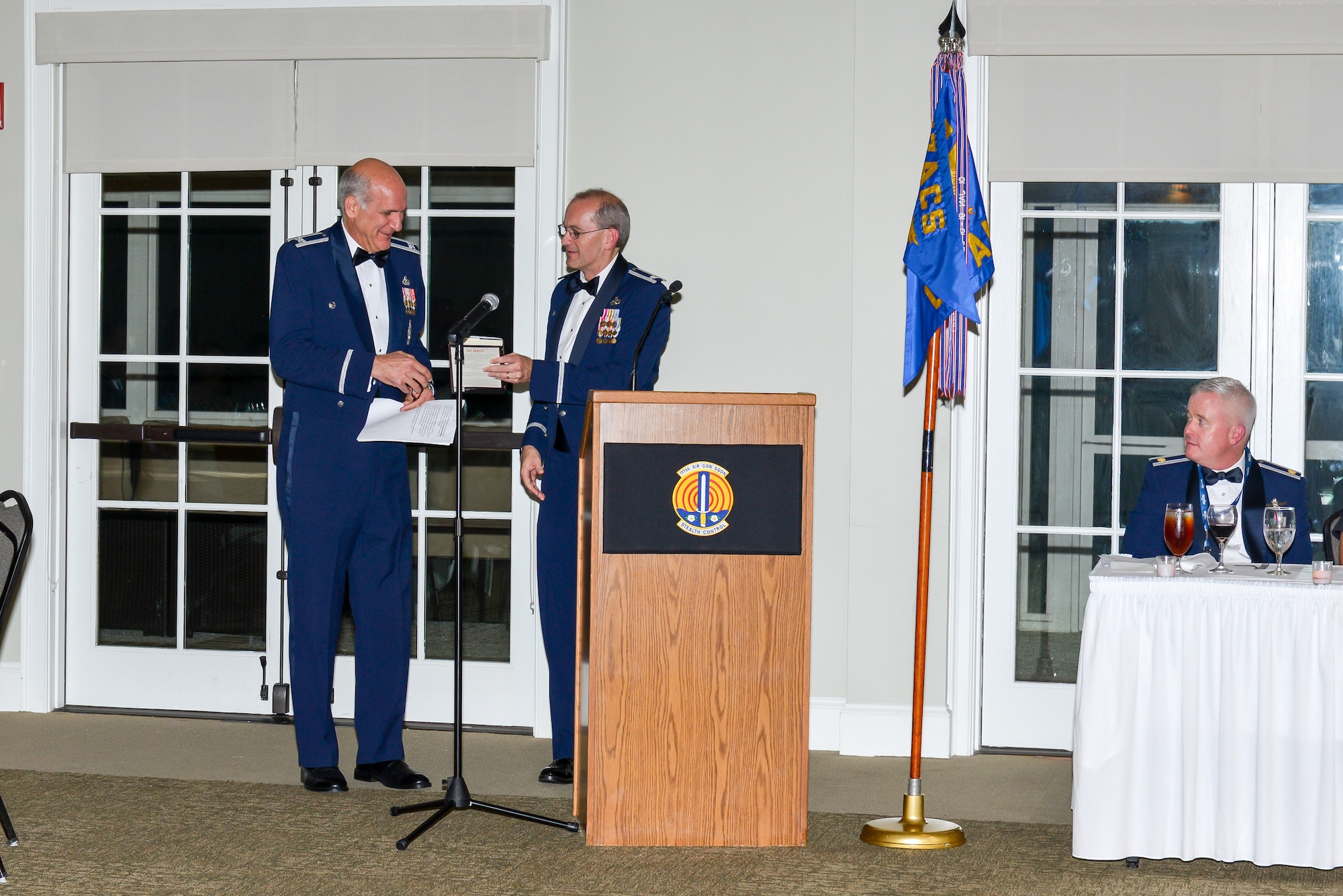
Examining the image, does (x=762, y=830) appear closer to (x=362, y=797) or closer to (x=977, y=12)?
(x=362, y=797)

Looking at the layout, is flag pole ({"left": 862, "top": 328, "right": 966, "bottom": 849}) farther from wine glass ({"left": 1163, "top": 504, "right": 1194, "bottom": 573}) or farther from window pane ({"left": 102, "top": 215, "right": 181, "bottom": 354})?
window pane ({"left": 102, "top": 215, "right": 181, "bottom": 354})

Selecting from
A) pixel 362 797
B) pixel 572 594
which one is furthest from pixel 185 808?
pixel 572 594

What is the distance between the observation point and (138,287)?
4.89 metres

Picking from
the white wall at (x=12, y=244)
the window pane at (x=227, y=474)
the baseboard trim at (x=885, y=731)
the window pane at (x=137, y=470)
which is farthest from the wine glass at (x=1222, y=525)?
the white wall at (x=12, y=244)

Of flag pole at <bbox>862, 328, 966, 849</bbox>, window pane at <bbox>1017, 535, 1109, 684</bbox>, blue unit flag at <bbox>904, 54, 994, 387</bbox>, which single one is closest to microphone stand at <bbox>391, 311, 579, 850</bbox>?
flag pole at <bbox>862, 328, 966, 849</bbox>

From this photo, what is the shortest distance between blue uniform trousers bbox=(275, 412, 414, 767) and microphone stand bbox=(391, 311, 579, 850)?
53cm

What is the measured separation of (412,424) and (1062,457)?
2.19 metres

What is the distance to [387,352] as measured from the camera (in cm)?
391

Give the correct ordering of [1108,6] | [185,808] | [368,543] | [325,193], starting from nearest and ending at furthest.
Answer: [185,808] < [368,543] < [1108,6] < [325,193]

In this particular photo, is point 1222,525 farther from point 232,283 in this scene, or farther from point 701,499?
point 232,283

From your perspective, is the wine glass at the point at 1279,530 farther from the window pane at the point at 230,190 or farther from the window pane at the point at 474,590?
the window pane at the point at 230,190

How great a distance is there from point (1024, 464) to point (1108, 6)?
1496mm

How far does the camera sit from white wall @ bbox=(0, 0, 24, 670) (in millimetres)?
4828

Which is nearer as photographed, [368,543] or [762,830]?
[762,830]
